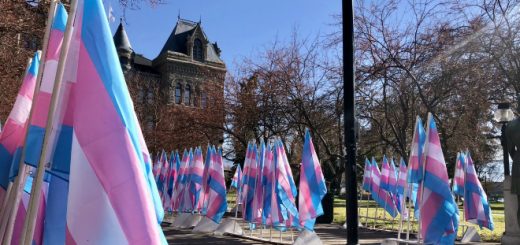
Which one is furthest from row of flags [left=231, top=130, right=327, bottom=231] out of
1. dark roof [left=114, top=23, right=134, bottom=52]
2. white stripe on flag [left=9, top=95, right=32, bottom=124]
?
dark roof [left=114, top=23, right=134, bottom=52]

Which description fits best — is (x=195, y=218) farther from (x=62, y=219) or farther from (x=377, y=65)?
(x=62, y=219)

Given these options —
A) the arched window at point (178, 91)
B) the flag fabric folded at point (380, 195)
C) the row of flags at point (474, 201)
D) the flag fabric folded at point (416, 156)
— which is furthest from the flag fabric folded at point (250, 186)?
the arched window at point (178, 91)

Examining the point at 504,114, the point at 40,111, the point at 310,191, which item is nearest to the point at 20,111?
the point at 40,111

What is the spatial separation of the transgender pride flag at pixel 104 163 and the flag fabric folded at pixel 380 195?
1759 centimetres

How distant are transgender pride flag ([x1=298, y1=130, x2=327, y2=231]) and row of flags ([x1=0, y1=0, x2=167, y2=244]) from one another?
379 inches

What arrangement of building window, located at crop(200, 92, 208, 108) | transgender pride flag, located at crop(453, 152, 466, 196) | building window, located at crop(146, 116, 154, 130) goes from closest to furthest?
transgender pride flag, located at crop(453, 152, 466, 196) < building window, located at crop(200, 92, 208, 108) < building window, located at crop(146, 116, 154, 130)

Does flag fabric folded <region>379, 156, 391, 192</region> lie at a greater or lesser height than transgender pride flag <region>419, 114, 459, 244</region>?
greater

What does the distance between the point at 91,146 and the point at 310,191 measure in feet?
34.2

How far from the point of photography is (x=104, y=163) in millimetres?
3020

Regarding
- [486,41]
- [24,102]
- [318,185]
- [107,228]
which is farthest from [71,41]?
[486,41]

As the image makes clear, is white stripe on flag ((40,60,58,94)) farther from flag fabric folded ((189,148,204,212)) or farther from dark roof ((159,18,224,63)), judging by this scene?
dark roof ((159,18,224,63))

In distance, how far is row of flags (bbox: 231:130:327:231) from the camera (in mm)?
13055

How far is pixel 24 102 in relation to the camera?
4680 mm

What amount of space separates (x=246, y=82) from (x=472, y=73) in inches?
523
